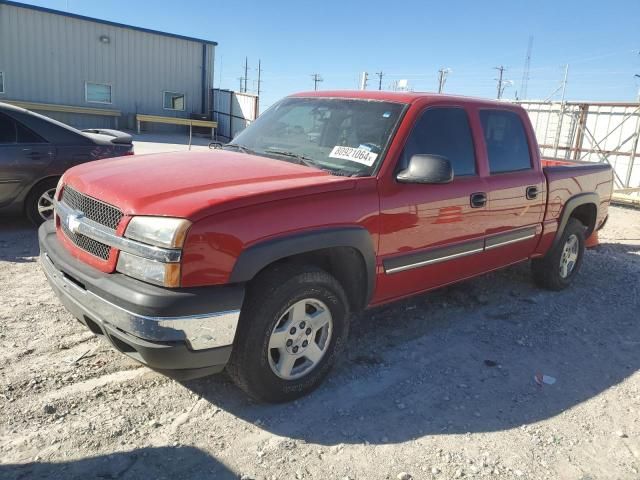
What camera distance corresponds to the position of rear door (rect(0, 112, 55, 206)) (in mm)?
6168

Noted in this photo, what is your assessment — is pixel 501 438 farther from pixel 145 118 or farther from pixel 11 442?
pixel 145 118

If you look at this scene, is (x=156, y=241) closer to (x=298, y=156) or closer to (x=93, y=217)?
(x=93, y=217)

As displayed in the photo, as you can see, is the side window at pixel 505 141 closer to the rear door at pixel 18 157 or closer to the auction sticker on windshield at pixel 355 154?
the auction sticker on windshield at pixel 355 154

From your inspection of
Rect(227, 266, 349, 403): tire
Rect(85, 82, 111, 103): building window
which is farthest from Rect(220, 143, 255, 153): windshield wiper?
Rect(85, 82, 111, 103): building window

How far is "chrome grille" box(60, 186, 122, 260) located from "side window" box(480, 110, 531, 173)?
3.00m

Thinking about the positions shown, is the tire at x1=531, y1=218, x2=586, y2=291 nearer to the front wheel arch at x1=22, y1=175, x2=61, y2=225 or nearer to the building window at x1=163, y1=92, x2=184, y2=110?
the front wheel arch at x1=22, y1=175, x2=61, y2=225

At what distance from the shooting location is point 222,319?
9.02 feet

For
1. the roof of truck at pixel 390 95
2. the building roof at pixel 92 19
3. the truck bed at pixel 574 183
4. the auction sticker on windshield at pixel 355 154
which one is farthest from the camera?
the building roof at pixel 92 19

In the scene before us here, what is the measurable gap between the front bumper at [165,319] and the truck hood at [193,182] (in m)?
0.40

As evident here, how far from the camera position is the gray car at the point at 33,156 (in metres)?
6.21

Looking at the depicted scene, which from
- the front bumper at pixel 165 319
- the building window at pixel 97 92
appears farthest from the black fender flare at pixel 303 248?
the building window at pixel 97 92

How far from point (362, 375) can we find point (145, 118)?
21565 mm

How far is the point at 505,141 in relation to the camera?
475 cm

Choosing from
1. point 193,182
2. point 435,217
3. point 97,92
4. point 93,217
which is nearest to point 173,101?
point 97,92
